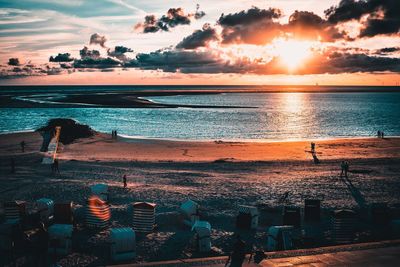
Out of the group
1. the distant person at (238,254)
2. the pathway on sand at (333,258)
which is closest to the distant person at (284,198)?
the pathway on sand at (333,258)

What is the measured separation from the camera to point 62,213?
18.9 m

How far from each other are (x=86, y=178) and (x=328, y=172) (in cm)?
1830

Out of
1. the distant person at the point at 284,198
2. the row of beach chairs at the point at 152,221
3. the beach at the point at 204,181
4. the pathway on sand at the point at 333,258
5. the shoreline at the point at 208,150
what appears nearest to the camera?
the pathway on sand at the point at 333,258

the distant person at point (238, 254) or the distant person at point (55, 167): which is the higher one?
the distant person at point (238, 254)

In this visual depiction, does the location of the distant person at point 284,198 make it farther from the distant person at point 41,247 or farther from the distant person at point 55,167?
the distant person at point 55,167

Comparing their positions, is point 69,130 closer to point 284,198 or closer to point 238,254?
point 284,198

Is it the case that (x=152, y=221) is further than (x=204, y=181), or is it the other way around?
(x=204, y=181)

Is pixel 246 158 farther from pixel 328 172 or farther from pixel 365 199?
pixel 365 199

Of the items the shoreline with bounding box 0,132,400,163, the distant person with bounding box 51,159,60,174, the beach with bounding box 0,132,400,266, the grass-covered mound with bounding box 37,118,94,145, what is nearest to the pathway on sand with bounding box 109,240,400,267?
the beach with bounding box 0,132,400,266

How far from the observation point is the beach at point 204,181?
1934cm

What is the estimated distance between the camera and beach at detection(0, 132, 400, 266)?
63.5 ft

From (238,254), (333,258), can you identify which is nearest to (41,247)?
(238,254)

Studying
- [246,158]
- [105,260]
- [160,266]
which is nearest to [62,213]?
[105,260]

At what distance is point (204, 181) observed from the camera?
29047mm
